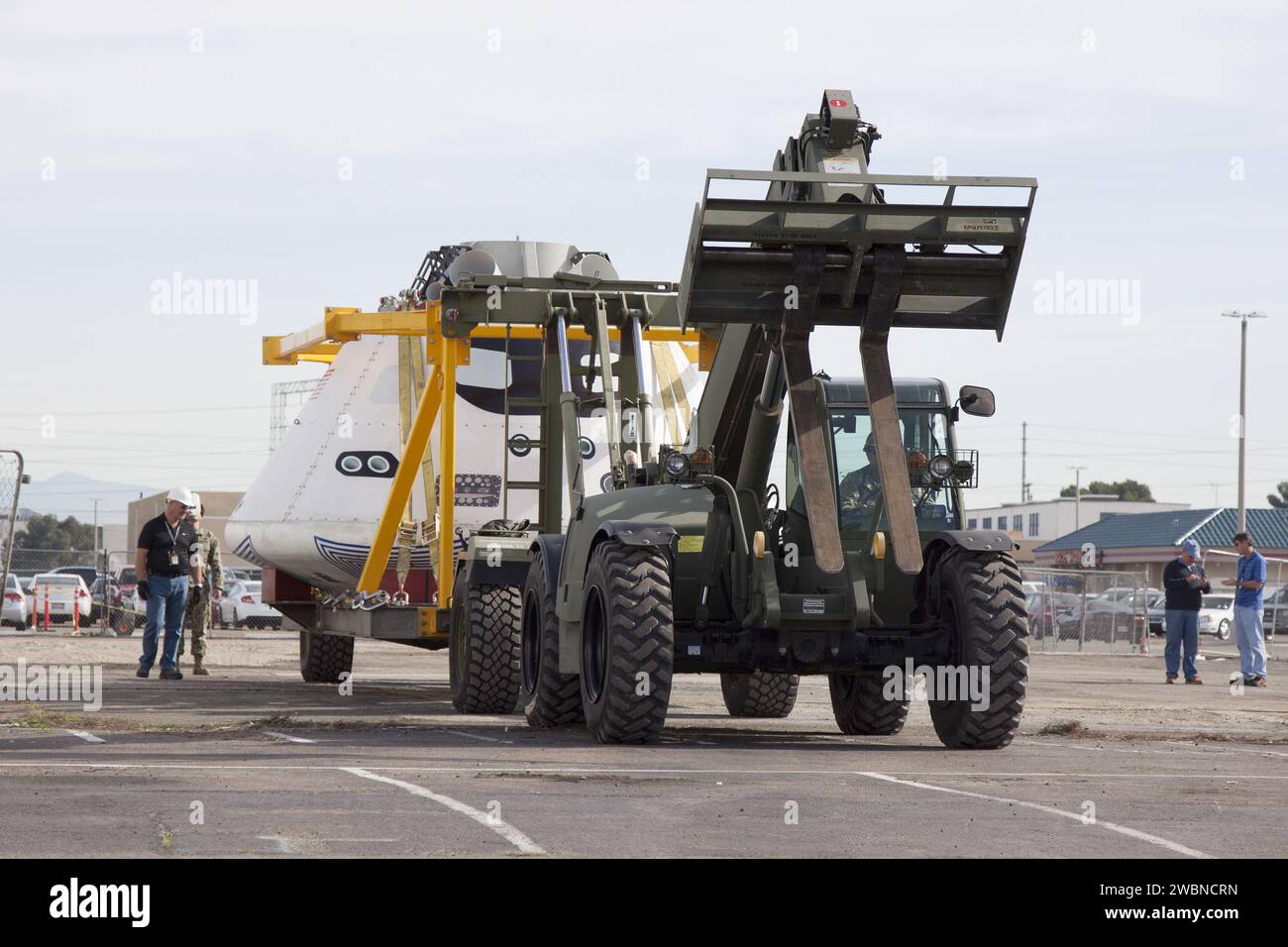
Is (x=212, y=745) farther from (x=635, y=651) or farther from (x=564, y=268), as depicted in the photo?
(x=564, y=268)

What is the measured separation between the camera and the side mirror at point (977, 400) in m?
13.3

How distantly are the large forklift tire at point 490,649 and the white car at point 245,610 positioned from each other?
107 ft

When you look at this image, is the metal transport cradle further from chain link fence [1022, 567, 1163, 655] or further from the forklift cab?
chain link fence [1022, 567, 1163, 655]

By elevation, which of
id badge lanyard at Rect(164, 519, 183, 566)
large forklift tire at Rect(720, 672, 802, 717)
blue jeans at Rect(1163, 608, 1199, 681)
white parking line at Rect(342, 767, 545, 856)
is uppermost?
id badge lanyard at Rect(164, 519, 183, 566)

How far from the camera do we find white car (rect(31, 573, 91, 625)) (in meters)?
45.0

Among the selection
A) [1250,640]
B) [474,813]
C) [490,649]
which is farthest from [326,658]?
[474,813]

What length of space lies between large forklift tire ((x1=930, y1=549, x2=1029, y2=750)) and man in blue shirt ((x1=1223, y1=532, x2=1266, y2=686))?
495 inches

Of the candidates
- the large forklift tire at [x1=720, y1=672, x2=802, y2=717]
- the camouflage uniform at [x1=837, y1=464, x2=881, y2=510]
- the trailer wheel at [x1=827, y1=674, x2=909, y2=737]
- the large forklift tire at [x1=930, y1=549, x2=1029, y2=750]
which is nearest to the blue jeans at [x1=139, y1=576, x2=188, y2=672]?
the large forklift tire at [x1=720, y1=672, x2=802, y2=717]

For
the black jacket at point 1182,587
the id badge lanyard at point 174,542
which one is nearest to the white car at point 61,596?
the id badge lanyard at point 174,542

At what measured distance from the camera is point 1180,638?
26.5 metres

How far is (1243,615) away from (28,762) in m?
18.0

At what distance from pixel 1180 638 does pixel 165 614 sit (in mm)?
13326

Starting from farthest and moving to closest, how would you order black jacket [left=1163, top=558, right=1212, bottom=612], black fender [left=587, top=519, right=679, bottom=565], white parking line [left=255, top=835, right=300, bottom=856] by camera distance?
black jacket [left=1163, top=558, right=1212, bottom=612]
black fender [left=587, top=519, right=679, bottom=565]
white parking line [left=255, top=835, right=300, bottom=856]
